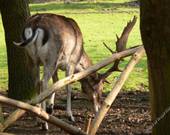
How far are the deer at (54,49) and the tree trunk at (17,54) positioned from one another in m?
0.52

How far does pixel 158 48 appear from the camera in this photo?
351 cm

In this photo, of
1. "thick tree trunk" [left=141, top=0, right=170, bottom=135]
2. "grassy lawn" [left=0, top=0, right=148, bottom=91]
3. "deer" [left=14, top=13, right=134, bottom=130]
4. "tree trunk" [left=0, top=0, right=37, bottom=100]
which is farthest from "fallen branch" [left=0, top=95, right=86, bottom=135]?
"grassy lawn" [left=0, top=0, right=148, bottom=91]

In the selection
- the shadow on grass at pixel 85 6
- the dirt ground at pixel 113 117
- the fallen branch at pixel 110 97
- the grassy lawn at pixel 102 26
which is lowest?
the shadow on grass at pixel 85 6

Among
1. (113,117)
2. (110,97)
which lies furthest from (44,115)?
(113,117)

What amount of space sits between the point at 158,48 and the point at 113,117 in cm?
425

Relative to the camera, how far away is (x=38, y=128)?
715 centimetres

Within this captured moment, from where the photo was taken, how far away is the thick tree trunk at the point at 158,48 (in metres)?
3.44

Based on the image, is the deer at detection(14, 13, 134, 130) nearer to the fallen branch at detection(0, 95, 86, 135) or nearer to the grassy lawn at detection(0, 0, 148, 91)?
the grassy lawn at detection(0, 0, 148, 91)

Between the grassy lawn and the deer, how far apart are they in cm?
210

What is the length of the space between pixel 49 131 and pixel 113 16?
60.4ft

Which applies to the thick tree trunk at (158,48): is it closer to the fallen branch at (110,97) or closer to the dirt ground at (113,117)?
the fallen branch at (110,97)

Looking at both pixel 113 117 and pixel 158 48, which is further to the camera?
pixel 113 117

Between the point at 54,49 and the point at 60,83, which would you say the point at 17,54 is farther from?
the point at 60,83

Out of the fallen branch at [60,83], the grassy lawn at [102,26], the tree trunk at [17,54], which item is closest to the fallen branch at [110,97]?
the fallen branch at [60,83]
